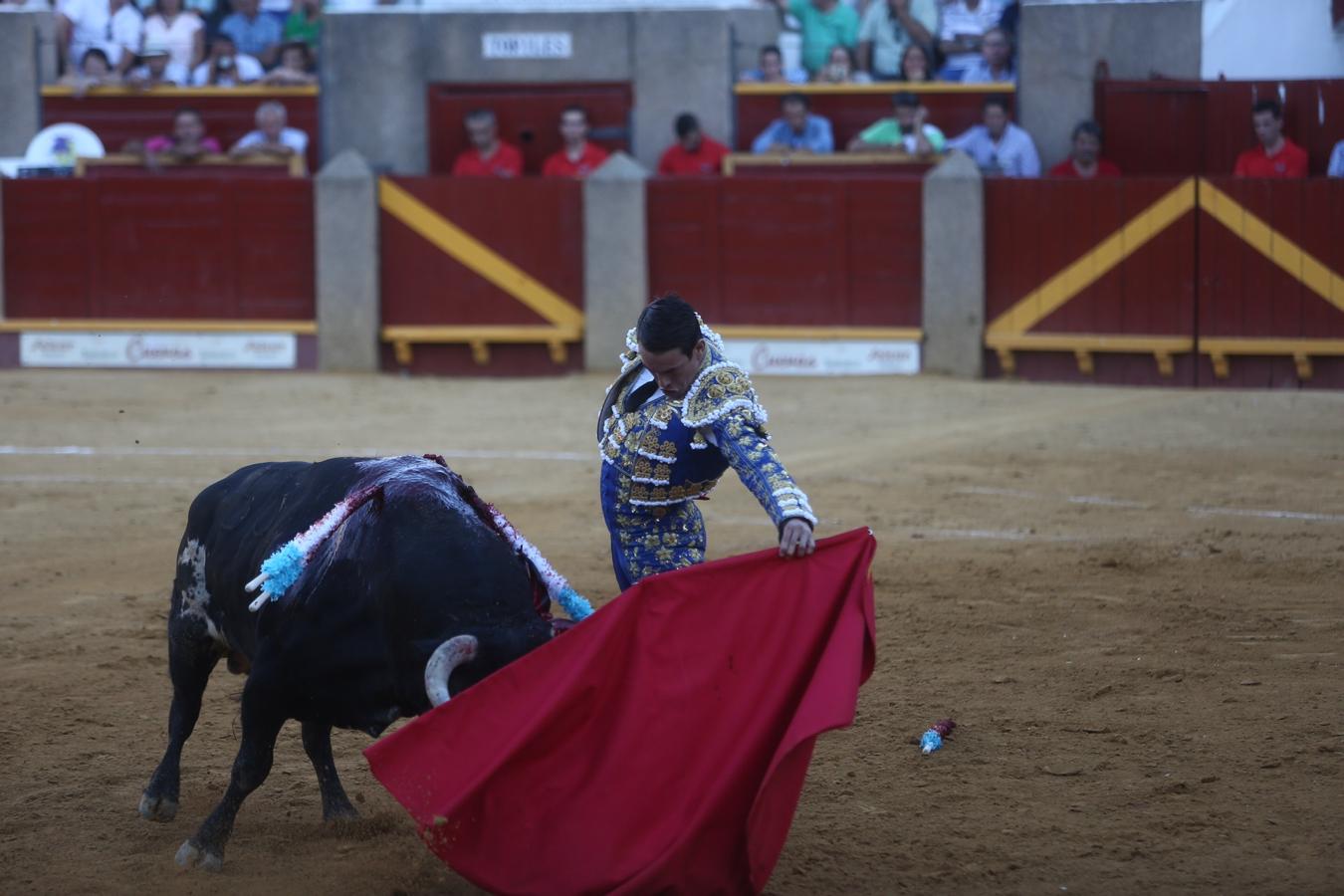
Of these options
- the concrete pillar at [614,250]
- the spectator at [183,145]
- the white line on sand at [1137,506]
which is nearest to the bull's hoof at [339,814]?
the white line on sand at [1137,506]

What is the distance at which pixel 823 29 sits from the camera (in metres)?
12.0

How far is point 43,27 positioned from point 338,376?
3724 mm

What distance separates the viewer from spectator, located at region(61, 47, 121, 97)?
40.6 feet

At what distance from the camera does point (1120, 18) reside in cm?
1121

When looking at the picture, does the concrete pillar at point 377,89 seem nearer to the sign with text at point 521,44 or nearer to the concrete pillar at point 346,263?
the sign with text at point 521,44

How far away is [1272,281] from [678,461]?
758cm

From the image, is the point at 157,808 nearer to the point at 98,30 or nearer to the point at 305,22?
the point at 305,22

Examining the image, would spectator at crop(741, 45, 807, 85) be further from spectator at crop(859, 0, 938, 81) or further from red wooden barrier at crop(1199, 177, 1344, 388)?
red wooden barrier at crop(1199, 177, 1344, 388)

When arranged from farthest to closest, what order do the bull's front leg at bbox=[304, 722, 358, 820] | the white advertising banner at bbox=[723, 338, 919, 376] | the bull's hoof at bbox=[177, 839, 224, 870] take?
the white advertising banner at bbox=[723, 338, 919, 376]
the bull's front leg at bbox=[304, 722, 358, 820]
the bull's hoof at bbox=[177, 839, 224, 870]

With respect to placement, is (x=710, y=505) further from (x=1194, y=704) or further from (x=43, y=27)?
(x=43, y=27)

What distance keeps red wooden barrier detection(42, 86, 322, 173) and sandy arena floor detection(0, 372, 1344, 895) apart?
3.22 metres

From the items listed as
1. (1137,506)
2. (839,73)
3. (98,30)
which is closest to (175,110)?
(98,30)

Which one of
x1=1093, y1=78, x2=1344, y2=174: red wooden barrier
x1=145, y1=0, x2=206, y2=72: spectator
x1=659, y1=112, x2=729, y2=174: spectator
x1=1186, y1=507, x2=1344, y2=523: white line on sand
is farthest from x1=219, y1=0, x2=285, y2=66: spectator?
x1=1186, y1=507, x2=1344, y2=523: white line on sand

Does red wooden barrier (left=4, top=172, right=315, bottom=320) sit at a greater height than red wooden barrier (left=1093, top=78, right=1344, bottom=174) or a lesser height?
lesser
